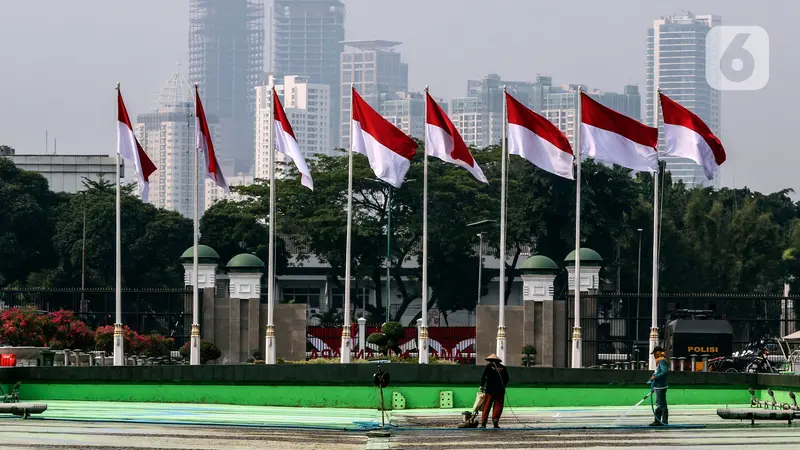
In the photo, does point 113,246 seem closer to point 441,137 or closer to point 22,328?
point 22,328

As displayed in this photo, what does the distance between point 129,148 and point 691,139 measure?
15209mm

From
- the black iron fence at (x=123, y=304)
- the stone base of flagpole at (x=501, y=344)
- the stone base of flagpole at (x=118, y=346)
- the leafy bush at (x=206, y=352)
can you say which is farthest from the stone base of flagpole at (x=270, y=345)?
the black iron fence at (x=123, y=304)

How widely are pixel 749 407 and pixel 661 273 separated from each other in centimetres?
5826

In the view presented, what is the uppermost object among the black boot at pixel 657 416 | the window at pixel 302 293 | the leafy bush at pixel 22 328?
the leafy bush at pixel 22 328

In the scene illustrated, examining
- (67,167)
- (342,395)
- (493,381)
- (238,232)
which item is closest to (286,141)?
(342,395)

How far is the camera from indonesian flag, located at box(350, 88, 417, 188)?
44.3 m

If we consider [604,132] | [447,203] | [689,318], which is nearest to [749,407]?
[604,132]

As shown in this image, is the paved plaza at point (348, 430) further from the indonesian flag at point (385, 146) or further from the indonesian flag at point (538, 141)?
the indonesian flag at point (385, 146)

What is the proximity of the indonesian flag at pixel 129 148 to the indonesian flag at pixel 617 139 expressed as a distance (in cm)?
1187

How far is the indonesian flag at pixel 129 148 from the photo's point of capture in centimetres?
4438

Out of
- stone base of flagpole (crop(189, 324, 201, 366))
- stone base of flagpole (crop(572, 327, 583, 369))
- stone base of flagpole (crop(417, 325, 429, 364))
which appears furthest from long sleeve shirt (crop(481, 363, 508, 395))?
stone base of flagpole (crop(189, 324, 201, 366))

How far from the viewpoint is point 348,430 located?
3031cm

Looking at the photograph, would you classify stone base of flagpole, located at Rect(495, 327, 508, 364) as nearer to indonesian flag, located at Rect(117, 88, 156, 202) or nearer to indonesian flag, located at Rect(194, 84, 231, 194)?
indonesian flag, located at Rect(194, 84, 231, 194)

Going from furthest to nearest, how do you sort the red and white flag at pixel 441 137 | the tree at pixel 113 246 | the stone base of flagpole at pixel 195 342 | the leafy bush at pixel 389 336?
the tree at pixel 113 246 < the leafy bush at pixel 389 336 < the stone base of flagpole at pixel 195 342 < the red and white flag at pixel 441 137
